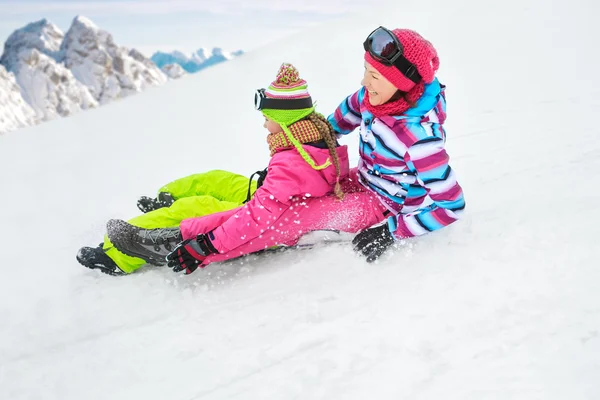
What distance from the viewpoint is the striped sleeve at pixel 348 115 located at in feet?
8.69

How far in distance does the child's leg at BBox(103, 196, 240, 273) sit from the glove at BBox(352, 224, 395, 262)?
0.75 meters

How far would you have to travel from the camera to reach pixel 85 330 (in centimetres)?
210

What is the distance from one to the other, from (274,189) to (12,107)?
239ft

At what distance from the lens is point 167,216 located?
2492mm

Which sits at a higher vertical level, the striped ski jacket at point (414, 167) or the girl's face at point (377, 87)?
the girl's face at point (377, 87)

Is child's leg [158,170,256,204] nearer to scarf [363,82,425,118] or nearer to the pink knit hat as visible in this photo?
scarf [363,82,425,118]

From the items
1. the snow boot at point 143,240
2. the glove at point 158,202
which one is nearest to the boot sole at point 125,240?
the snow boot at point 143,240

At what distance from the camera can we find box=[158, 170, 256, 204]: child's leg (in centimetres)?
280

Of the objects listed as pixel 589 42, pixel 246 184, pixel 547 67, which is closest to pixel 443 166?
pixel 246 184

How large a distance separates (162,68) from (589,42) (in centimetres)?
10979

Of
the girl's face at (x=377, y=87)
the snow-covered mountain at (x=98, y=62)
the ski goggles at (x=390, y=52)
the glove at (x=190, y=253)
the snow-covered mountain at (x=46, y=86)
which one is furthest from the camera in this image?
the snow-covered mountain at (x=98, y=62)

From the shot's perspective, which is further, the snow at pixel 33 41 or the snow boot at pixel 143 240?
the snow at pixel 33 41

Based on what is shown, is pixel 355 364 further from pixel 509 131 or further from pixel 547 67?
pixel 547 67

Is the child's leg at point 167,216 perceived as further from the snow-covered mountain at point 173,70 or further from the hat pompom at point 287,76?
the snow-covered mountain at point 173,70
